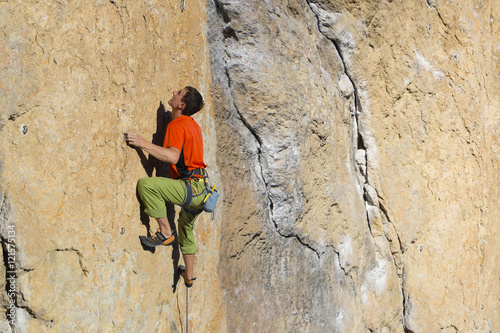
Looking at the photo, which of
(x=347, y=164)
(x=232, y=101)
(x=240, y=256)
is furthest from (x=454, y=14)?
(x=240, y=256)

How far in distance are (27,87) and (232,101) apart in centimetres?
220

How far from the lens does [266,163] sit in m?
4.64

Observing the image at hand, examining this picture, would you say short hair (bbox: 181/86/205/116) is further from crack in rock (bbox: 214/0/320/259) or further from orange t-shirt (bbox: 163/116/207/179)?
crack in rock (bbox: 214/0/320/259)

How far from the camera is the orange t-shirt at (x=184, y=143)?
3394 millimetres

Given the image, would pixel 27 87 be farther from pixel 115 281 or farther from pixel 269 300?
pixel 269 300

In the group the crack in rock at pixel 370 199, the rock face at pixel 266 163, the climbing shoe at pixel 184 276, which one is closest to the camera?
the rock face at pixel 266 163

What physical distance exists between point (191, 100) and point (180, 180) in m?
0.62

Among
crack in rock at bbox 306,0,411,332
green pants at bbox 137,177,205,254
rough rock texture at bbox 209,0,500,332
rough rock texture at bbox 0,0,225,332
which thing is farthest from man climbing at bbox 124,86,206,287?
crack in rock at bbox 306,0,411,332

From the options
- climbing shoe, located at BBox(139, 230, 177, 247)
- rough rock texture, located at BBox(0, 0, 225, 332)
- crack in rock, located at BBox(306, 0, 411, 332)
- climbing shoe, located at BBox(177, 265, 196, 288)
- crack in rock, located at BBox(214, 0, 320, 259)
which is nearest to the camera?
rough rock texture, located at BBox(0, 0, 225, 332)

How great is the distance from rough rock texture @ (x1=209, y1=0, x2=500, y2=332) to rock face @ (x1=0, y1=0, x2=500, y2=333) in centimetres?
2

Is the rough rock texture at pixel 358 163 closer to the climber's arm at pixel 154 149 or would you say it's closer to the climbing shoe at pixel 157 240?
the climbing shoe at pixel 157 240

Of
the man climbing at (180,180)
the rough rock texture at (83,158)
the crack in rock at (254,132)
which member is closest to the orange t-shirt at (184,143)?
the man climbing at (180,180)

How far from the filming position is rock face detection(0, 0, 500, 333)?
106 inches

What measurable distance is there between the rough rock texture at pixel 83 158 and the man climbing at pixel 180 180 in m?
0.11
